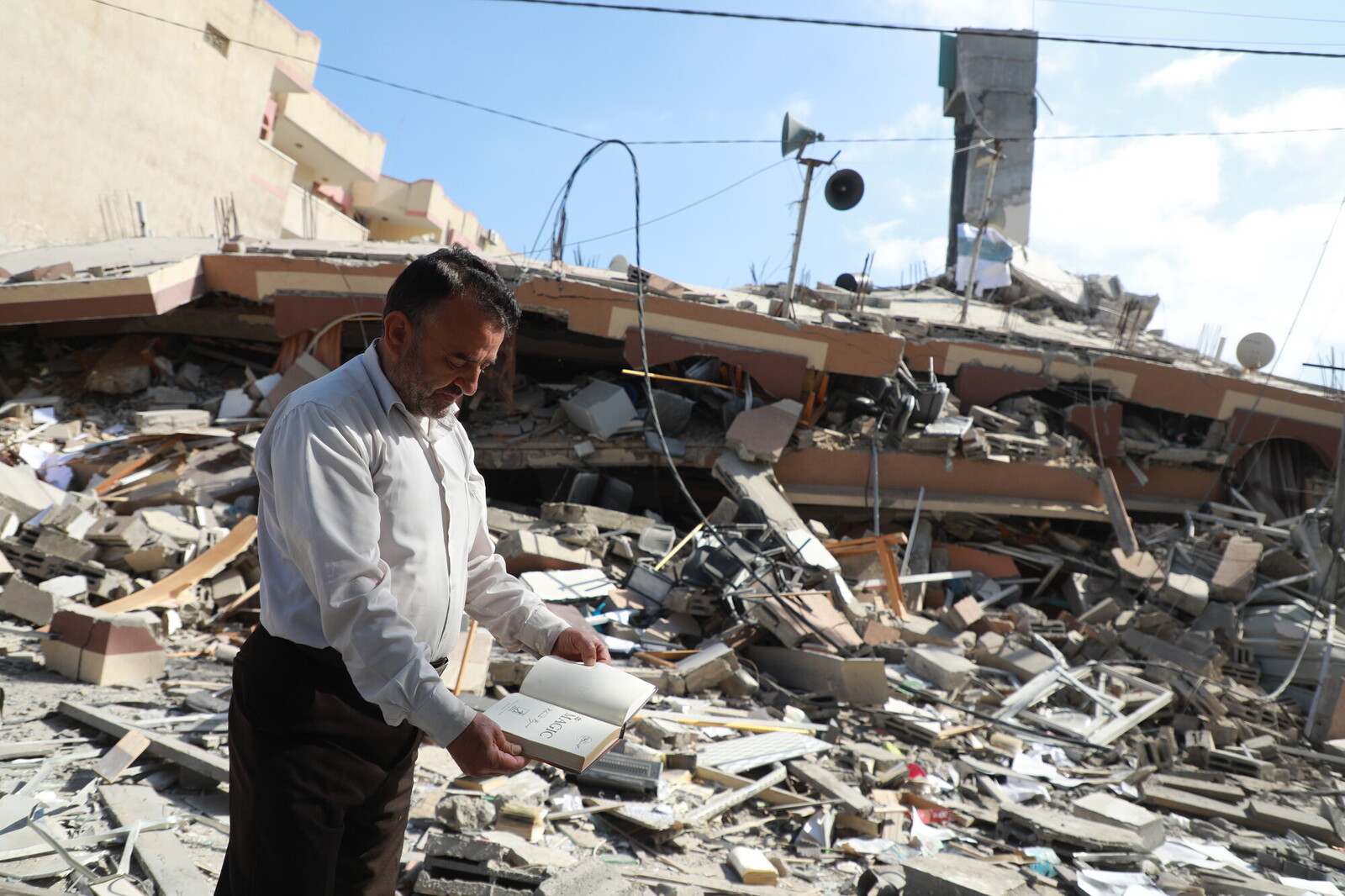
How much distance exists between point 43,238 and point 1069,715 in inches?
688

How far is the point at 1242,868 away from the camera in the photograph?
4766 mm

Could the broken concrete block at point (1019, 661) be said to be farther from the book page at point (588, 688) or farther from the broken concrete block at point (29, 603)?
the broken concrete block at point (29, 603)

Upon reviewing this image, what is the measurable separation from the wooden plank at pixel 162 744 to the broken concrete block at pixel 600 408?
20.9 ft

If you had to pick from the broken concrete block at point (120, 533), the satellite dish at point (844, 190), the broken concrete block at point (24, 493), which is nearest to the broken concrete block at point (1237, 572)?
the satellite dish at point (844, 190)

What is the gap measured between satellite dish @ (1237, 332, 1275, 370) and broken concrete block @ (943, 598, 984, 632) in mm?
8556

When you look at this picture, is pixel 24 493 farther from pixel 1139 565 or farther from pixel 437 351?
pixel 1139 565

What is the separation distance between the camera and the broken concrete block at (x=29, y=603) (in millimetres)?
5789

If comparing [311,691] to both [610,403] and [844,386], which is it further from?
[844,386]

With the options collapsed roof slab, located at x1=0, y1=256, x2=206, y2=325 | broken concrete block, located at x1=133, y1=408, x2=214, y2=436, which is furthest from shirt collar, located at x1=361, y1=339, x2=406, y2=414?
collapsed roof slab, located at x1=0, y1=256, x2=206, y2=325

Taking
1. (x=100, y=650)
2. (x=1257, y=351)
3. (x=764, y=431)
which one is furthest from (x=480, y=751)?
(x=1257, y=351)

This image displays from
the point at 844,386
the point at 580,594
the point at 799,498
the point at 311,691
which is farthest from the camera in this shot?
the point at 844,386

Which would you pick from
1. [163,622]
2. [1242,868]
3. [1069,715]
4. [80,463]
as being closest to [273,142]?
[80,463]

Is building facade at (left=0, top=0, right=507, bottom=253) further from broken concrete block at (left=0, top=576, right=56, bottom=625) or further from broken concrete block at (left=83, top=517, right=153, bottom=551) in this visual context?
broken concrete block at (left=0, top=576, right=56, bottom=625)

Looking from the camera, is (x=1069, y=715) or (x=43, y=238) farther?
(x=43, y=238)
